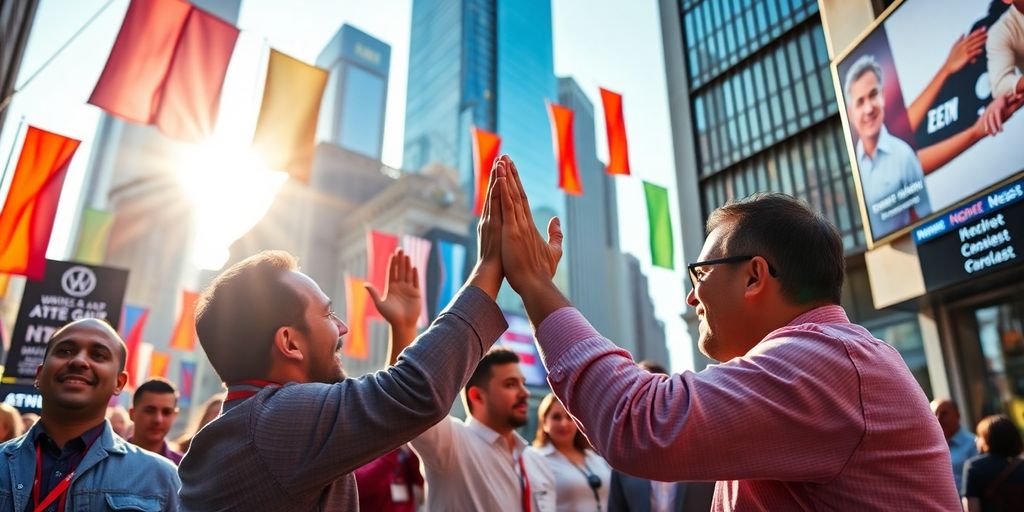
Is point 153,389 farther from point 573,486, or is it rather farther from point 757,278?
point 757,278

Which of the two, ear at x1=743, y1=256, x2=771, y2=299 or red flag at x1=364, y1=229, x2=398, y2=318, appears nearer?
ear at x1=743, y1=256, x2=771, y2=299

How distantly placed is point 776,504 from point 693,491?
2505mm

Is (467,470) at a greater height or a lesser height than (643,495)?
greater

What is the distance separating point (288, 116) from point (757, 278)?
7.95 m

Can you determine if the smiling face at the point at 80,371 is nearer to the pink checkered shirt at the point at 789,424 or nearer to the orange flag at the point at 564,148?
the pink checkered shirt at the point at 789,424

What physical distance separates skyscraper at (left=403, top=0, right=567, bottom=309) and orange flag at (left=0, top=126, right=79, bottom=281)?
8028 cm

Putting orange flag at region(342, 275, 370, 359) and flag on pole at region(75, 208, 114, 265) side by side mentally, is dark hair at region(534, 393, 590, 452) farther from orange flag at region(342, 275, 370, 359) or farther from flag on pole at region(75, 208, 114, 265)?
flag on pole at region(75, 208, 114, 265)

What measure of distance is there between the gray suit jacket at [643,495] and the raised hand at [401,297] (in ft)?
6.29

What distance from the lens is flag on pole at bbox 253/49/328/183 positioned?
8180mm

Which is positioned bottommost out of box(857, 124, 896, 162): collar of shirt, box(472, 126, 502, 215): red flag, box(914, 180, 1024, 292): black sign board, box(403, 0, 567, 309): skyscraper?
box(914, 180, 1024, 292): black sign board

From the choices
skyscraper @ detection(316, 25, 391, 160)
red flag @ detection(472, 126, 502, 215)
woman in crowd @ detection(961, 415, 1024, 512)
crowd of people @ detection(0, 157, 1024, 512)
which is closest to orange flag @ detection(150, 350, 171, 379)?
red flag @ detection(472, 126, 502, 215)

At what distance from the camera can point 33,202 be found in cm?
673

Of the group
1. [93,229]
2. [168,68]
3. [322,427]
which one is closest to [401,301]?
[322,427]

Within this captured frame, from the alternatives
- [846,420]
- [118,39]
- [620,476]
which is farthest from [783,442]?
[118,39]
